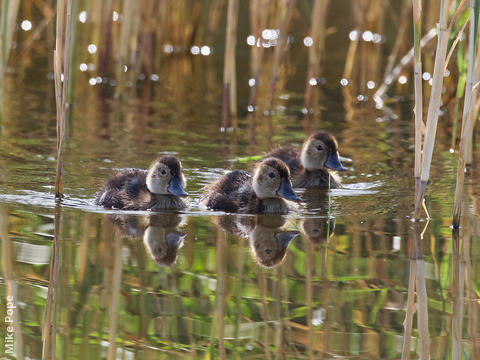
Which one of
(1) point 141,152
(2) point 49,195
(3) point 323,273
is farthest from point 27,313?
(1) point 141,152

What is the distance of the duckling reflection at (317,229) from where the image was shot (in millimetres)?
5614

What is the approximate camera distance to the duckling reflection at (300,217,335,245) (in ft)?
18.4

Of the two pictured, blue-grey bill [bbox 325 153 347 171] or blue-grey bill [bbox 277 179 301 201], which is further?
blue-grey bill [bbox 325 153 347 171]

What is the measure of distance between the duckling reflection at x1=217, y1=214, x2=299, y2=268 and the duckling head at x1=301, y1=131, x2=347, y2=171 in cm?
117

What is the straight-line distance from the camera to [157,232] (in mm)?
5750

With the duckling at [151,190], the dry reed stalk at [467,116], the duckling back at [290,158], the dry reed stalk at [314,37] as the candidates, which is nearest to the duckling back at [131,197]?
the duckling at [151,190]

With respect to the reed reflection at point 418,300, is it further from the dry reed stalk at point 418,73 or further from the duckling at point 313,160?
the duckling at point 313,160

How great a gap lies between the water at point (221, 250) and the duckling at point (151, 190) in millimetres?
121

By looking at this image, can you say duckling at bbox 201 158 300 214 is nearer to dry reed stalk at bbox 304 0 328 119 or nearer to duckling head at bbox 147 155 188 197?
duckling head at bbox 147 155 188 197

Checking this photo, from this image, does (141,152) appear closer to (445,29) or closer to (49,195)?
(49,195)

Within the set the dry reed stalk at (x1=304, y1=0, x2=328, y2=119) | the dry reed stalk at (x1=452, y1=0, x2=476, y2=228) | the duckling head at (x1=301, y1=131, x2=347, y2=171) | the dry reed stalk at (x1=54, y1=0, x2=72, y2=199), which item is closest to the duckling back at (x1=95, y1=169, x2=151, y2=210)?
the dry reed stalk at (x1=54, y1=0, x2=72, y2=199)

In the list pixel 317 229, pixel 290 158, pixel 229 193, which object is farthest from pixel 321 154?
pixel 317 229

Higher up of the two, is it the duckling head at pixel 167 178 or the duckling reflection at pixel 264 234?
the duckling head at pixel 167 178

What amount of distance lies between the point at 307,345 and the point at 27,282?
4.72 ft
